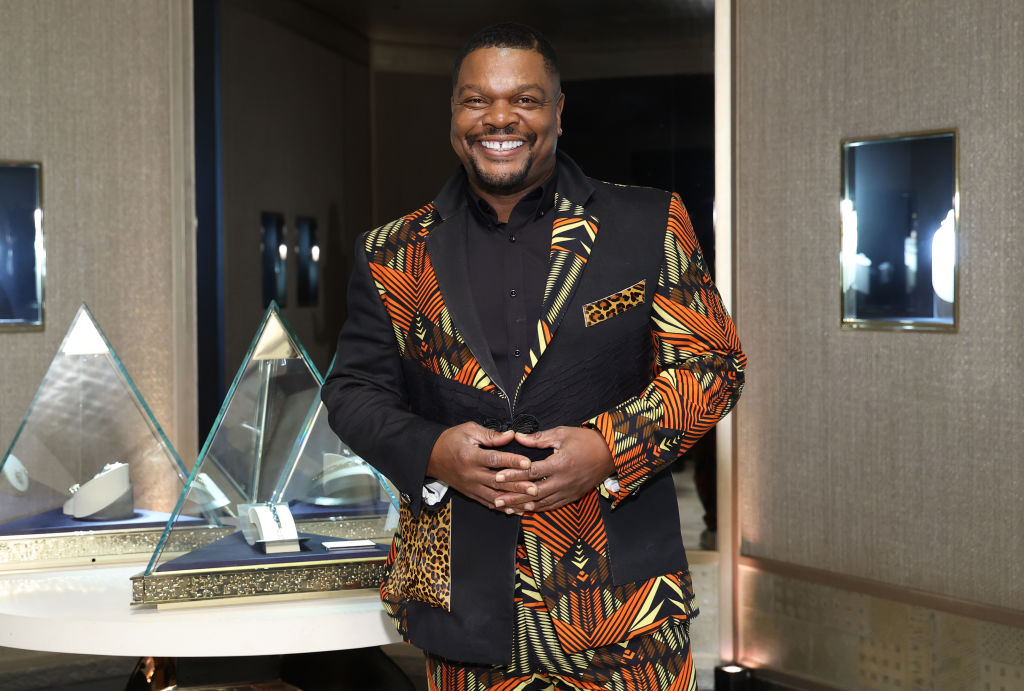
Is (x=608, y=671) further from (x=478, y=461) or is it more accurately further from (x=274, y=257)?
(x=274, y=257)

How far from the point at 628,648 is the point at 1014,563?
73.3 inches

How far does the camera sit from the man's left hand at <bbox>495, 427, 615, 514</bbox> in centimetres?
149

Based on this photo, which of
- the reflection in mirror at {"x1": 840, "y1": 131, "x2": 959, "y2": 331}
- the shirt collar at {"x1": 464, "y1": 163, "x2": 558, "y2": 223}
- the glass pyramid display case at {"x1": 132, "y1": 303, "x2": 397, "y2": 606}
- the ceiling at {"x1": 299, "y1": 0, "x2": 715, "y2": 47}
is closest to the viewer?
the shirt collar at {"x1": 464, "y1": 163, "x2": 558, "y2": 223}

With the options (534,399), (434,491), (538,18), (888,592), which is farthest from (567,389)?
(538,18)

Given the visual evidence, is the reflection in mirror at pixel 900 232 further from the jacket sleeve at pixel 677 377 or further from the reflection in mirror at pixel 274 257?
the reflection in mirror at pixel 274 257

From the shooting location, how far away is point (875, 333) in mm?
3264

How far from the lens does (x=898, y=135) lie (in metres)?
3.17

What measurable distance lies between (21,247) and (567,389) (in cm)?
279

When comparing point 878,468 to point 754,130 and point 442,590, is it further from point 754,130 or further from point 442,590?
point 442,590

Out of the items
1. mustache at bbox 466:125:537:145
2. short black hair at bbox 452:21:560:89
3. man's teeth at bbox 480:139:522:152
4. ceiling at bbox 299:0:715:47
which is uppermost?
ceiling at bbox 299:0:715:47

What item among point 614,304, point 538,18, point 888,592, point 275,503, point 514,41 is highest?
point 538,18

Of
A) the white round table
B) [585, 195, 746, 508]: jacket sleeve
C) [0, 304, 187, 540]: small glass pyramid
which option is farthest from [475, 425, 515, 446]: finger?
[0, 304, 187, 540]: small glass pyramid

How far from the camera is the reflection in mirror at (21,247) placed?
366 cm

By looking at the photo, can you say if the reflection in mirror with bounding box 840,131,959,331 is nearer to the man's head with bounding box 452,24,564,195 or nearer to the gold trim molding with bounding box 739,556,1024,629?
the gold trim molding with bounding box 739,556,1024,629
